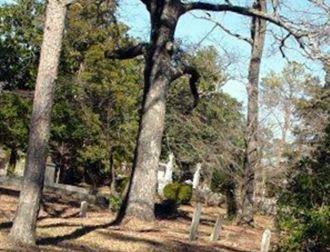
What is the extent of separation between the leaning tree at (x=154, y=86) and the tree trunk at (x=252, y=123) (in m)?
7.71

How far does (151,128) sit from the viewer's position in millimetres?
16812

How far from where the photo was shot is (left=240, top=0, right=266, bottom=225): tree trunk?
25.3 meters

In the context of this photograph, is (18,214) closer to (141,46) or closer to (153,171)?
(153,171)

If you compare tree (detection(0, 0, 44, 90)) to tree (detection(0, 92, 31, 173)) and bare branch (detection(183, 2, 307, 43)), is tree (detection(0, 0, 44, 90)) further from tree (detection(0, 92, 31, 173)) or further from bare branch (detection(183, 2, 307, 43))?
bare branch (detection(183, 2, 307, 43))

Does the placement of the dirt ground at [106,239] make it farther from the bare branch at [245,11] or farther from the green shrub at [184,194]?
the green shrub at [184,194]

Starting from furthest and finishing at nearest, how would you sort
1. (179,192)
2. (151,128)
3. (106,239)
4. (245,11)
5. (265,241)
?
(179,192) < (245,11) < (151,128) < (265,241) < (106,239)

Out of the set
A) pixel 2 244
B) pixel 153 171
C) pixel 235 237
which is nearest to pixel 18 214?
pixel 2 244

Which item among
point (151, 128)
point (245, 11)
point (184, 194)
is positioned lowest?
point (184, 194)

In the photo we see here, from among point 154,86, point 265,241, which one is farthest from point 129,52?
point 265,241

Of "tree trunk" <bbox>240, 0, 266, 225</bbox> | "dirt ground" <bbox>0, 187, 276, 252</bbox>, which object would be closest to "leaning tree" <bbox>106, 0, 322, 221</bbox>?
"dirt ground" <bbox>0, 187, 276, 252</bbox>

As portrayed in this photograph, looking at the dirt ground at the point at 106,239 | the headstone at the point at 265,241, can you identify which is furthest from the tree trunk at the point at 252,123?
the headstone at the point at 265,241

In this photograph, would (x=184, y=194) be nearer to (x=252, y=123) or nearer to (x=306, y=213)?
(x=252, y=123)

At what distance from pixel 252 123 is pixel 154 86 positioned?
31.6 feet

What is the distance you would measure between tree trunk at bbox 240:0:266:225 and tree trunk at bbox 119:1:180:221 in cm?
868
